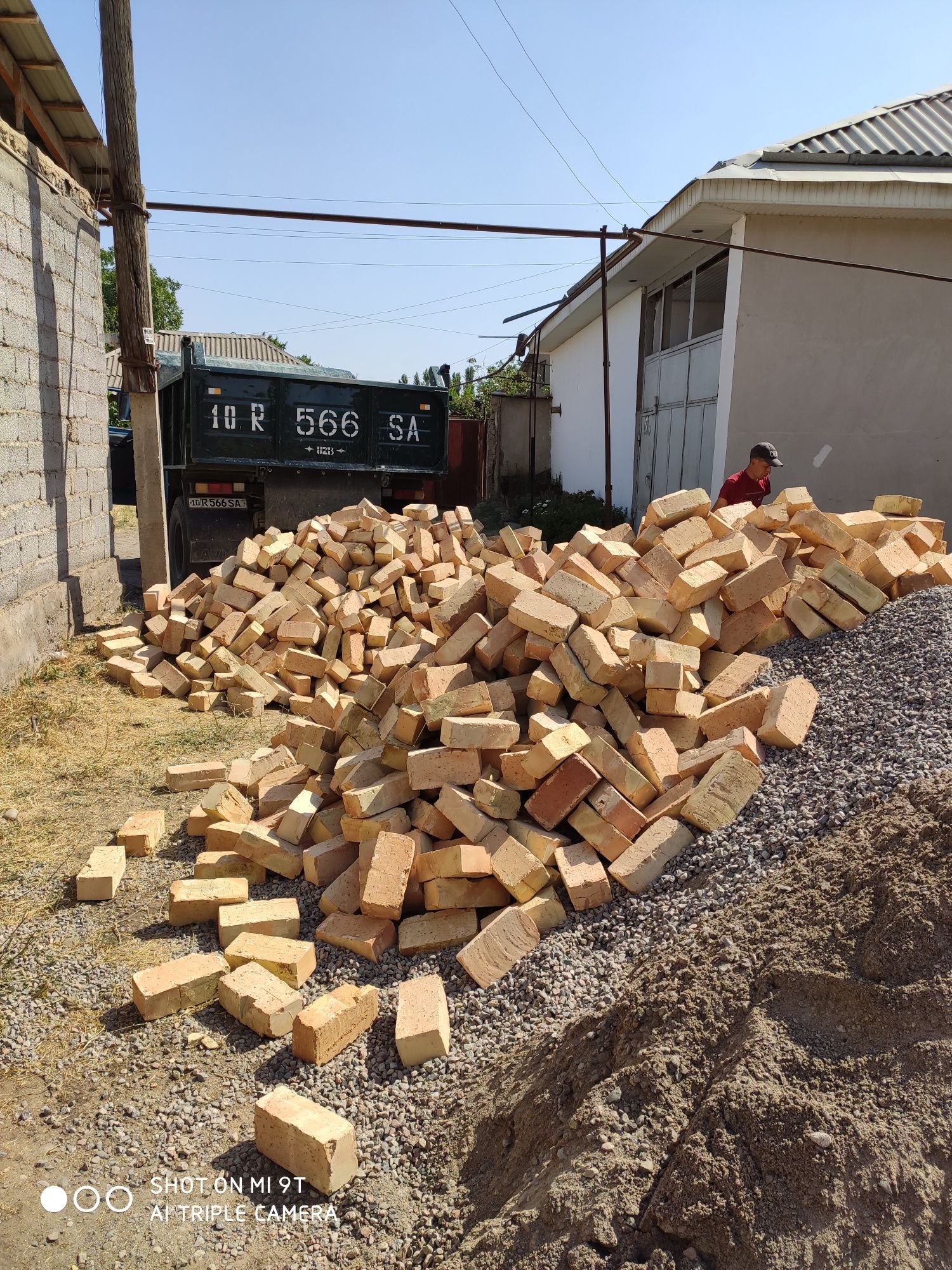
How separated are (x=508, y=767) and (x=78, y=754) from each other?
328cm

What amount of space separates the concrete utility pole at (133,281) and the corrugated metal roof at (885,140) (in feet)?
20.5

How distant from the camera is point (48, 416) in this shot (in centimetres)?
705

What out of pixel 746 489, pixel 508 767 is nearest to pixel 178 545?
pixel 746 489

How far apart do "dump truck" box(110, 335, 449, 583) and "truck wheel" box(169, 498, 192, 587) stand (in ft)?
0.09

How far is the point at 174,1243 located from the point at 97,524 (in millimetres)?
7407

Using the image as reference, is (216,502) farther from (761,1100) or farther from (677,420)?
(761,1100)

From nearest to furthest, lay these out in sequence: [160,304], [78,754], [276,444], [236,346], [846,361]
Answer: [78,754], [276,444], [846,361], [236,346], [160,304]

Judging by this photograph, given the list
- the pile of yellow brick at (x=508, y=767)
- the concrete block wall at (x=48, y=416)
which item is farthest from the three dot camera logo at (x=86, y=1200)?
the concrete block wall at (x=48, y=416)

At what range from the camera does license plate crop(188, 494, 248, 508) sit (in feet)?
29.0

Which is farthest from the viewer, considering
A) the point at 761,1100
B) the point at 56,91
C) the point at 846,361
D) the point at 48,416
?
the point at 846,361

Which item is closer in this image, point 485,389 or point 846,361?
point 846,361

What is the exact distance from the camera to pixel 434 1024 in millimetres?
2736

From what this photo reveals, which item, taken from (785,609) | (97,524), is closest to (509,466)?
(97,524)

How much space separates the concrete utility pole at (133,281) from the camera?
7906 millimetres
